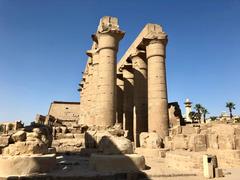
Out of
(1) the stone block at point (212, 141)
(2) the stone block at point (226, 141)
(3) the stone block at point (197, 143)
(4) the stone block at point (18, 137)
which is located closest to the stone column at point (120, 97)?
(3) the stone block at point (197, 143)

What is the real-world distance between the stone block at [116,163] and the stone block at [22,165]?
4.67 feet

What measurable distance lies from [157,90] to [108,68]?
367 centimetres

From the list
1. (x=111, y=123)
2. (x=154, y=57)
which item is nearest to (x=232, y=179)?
(x=111, y=123)

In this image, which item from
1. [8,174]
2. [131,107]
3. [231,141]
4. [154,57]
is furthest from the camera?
[131,107]

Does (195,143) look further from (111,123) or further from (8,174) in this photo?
(8,174)

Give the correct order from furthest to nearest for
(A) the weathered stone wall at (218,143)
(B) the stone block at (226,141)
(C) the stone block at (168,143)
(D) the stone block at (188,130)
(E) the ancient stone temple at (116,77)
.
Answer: (E) the ancient stone temple at (116,77), (D) the stone block at (188,130), (C) the stone block at (168,143), (B) the stone block at (226,141), (A) the weathered stone wall at (218,143)

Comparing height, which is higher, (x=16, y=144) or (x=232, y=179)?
(x=16, y=144)

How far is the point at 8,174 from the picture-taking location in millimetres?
5711

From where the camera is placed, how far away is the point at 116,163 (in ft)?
21.5

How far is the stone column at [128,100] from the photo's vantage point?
2125 cm

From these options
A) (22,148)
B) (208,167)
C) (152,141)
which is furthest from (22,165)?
(152,141)

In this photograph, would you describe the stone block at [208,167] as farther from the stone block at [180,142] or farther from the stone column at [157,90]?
the stone column at [157,90]

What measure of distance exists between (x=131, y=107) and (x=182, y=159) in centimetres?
1416

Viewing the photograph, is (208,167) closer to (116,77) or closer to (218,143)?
(218,143)
